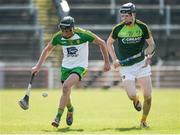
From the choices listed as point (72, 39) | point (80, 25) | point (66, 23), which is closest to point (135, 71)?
point (72, 39)

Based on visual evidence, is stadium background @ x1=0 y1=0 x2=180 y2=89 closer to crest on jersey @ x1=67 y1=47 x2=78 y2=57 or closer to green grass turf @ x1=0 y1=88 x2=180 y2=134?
green grass turf @ x1=0 y1=88 x2=180 y2=134

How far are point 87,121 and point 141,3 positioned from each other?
2431cm

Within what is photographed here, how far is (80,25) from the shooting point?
37469 millimetres

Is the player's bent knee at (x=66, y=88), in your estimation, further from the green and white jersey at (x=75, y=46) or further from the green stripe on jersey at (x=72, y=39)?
the green stripe on jersey at (x=72, y=39)

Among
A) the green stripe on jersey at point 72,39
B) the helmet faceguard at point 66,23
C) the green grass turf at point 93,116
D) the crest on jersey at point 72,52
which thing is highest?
the helmet faceguard at point 66,23

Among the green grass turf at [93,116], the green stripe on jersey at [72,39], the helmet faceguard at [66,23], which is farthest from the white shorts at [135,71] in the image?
the helmet faceguard at [66,23]

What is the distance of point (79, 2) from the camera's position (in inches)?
1580

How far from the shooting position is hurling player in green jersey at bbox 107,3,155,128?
14.6 m

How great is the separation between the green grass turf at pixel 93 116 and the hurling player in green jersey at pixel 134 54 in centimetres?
77

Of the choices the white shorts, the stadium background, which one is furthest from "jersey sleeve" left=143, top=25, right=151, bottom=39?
the stadium background

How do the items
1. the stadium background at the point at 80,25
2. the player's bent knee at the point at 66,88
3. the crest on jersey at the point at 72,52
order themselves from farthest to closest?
the stadium background at the point at 80,25 → the crest on jersey at the point at 72,52 → the player's bent knee at the point at 66,88

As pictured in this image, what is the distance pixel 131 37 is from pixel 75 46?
1141 millimetres

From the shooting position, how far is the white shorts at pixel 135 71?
48.5 feet

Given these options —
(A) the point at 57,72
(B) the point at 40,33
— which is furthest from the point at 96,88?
(B) the point at 40,33
